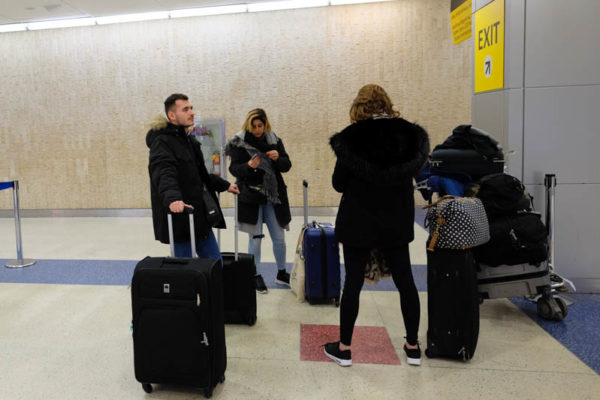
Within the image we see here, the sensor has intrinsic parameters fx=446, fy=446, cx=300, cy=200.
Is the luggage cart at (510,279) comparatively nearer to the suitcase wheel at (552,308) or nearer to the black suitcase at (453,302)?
the suitcase wheel at (552,308)

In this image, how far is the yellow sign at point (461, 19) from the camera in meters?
4.62

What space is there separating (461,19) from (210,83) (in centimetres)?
406

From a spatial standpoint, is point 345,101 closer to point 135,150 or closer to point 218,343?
point 135,150

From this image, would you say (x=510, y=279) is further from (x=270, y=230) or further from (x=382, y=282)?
(x=270, y=230)

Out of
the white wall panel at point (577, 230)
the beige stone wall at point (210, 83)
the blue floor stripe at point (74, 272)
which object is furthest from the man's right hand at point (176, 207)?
the beige stone wall at point (210, 83)

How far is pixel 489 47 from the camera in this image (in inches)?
147

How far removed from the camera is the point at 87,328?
3053mm

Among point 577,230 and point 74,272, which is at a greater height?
point 577,230

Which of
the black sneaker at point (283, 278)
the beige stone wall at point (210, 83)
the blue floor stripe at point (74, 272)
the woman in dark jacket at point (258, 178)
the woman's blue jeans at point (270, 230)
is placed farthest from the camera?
the beige stone wall at point (210, 83)

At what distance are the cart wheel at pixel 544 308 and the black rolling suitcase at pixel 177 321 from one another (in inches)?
88.5

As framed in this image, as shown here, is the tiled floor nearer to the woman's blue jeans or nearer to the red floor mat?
the red floor mat

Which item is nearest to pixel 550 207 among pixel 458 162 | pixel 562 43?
pixel 458 162

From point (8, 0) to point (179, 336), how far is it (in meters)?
6.55

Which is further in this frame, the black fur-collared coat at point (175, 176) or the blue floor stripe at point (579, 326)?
the blue floor stripe at point (579, 326)
